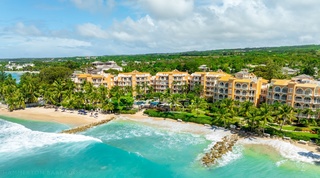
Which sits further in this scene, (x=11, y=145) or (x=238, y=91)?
(x=238, y=91)

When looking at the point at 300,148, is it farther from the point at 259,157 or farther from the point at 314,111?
the point at 314,111

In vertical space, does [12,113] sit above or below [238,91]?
below

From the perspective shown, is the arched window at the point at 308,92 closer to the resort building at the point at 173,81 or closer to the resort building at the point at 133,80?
the resort building at the point at 173,81

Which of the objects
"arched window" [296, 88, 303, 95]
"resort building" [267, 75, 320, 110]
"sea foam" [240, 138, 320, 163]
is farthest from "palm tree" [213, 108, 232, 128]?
"arched window" [296, 88, 303, 95]

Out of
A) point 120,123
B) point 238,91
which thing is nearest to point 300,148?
point 238,91

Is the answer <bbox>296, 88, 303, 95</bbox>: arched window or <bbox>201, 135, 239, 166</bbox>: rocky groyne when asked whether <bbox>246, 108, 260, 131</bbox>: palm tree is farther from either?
<bbox>296, 88, 303, 95</bbox>: arched window
